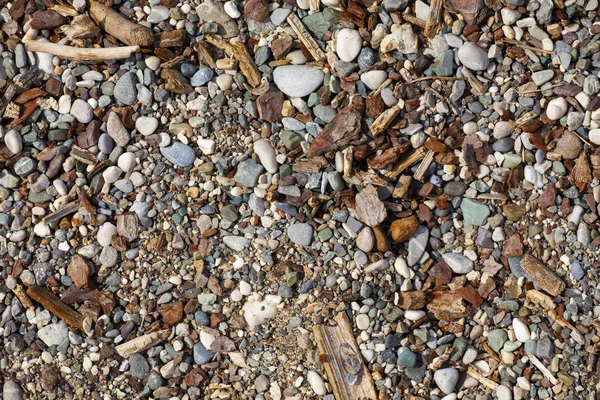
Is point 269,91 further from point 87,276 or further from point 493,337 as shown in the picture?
point 493,337

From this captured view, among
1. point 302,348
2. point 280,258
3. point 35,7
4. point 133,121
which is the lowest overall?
point 302,348

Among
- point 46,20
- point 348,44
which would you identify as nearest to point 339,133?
point 348,44

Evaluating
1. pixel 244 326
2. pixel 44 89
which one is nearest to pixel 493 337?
pixel 244 326

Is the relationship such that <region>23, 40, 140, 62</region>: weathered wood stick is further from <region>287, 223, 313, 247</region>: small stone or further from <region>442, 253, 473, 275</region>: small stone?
<region>442, 253, 473, 275</region>: small stone

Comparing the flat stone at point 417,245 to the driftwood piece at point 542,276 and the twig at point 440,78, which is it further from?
the twig at point 440,78

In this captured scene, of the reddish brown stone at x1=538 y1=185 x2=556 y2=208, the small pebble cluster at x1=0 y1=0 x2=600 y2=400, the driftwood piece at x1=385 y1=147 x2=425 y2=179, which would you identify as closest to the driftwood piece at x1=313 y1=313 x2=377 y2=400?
the small pebble cluster at x1=0 y1=0 x2=600 y2=400

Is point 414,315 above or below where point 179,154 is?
below

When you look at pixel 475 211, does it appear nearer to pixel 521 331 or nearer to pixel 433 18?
pixel 521 331
